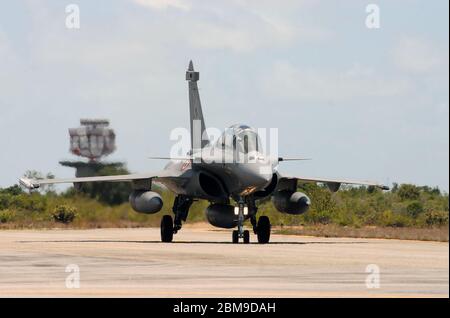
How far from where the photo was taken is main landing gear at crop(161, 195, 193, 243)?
37.5 m

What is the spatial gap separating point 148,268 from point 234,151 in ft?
39.0

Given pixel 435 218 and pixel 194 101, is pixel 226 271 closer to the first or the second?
pixel 194 101

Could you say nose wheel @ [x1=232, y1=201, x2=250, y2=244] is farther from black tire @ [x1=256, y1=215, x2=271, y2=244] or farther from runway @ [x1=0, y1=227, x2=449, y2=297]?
runway @ [x1=0, y1=227, x2=449, y2=297]

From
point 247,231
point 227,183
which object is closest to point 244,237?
point 247,231

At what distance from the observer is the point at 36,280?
19828 millimetres

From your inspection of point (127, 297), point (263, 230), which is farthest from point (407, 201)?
point (127, 297)

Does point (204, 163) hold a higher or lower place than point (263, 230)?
higher

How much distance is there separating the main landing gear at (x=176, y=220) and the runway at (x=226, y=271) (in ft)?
14.6

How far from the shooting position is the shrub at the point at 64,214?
50062 millimetres

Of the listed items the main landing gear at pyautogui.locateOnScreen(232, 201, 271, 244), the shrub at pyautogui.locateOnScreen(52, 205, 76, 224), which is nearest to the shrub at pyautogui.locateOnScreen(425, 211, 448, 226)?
the shrub at pyautogui.locateOnScreen(52, 205, 76, 224)

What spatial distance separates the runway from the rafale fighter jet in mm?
2383

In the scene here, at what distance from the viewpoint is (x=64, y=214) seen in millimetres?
54219

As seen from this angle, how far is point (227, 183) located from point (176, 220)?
2.74m
